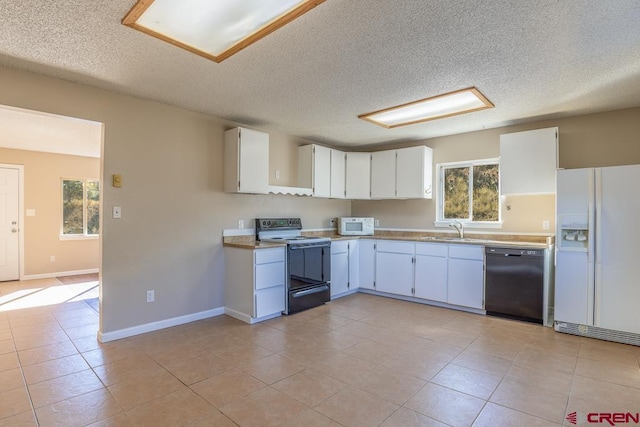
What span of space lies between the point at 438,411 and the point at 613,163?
3419mm

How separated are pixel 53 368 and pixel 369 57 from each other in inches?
135

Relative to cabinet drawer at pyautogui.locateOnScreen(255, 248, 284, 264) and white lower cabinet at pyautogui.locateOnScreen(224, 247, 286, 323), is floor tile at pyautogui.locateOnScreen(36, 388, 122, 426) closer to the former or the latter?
white lower cabinet at pyautogui.locateOnScreen(224, 247, 286, 323)

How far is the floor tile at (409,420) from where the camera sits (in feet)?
6.26

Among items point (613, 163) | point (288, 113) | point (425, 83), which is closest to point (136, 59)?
point (288, 113)

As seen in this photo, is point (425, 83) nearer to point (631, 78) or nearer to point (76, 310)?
point (631, 78)

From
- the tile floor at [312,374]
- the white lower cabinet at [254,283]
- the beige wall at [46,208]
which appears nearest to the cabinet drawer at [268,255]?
the white lower cabinet at [254,283]

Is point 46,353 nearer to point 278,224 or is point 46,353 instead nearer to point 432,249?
point 278,224

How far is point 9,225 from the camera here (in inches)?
226

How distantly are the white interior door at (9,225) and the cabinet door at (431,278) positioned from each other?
6.76m

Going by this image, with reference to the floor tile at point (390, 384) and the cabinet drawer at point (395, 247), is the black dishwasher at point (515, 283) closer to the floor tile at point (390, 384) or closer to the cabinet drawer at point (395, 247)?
the cabinet drawer at point (395, 247)

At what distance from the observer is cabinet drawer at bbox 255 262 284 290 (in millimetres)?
3695

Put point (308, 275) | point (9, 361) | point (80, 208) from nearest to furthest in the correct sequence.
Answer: point (9, 361), point (308, 275), point (80, 208)

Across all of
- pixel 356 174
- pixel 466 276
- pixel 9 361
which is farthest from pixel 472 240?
pixel 9 361

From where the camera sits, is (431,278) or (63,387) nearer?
(63,387)
